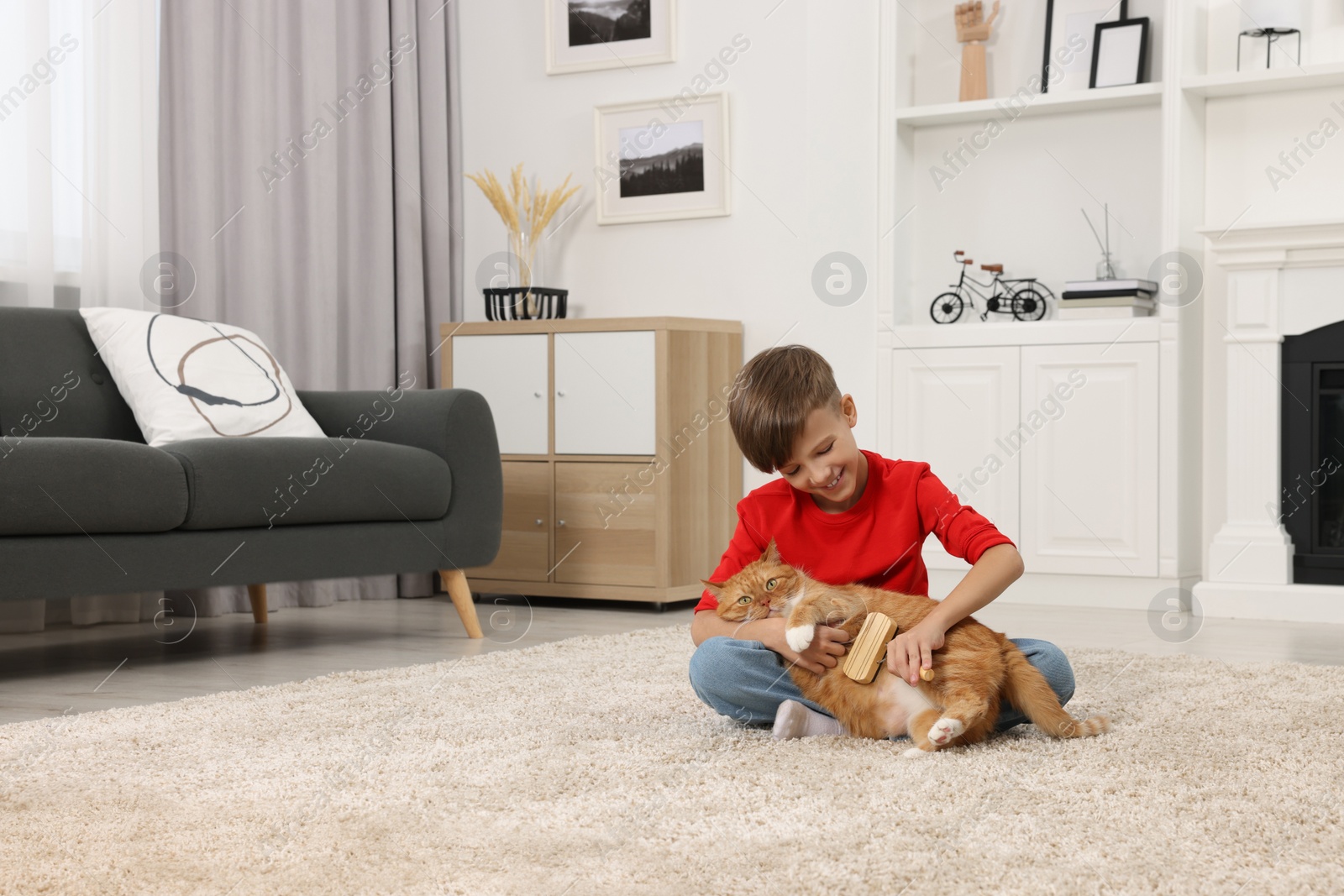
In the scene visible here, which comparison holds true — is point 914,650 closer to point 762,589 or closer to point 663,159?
point 762,589

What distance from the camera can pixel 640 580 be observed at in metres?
3.62

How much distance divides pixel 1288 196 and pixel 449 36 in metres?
2.69

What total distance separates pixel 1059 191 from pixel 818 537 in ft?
8.13

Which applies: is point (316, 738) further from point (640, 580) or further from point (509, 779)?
point (640, 580)

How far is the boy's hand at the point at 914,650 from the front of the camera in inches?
61.3

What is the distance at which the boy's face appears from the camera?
5.35 ft

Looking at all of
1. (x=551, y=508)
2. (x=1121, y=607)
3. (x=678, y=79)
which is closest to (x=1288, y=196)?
(x=1121, y=607)

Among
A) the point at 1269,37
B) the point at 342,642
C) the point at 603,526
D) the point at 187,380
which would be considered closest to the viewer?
the point at 187,380

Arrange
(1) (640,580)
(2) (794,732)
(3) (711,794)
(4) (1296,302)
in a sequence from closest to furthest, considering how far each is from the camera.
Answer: (3) (711,794) → (2) (794,732) → (4) (1296,302) → (1) (640,580)

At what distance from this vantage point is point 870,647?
1.60m

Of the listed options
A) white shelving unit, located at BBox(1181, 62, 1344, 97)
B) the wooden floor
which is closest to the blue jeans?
the wooden floor

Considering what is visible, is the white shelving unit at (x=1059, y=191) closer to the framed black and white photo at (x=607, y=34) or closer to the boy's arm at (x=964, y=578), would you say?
the framed black and white photo at (x=607, y=34)

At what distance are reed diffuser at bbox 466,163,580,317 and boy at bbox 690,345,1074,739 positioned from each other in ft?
7.85

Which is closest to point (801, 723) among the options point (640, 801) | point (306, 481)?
point (640, 801)
